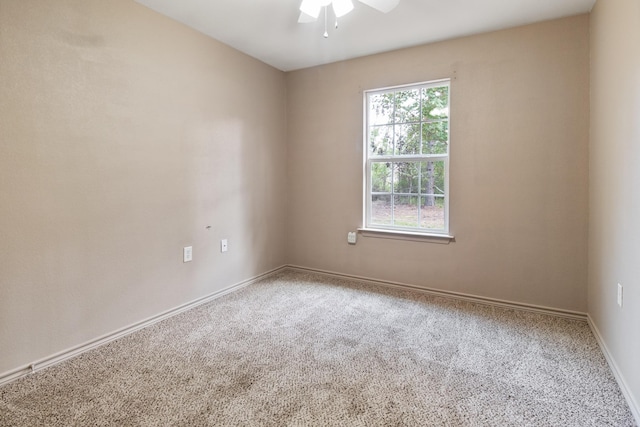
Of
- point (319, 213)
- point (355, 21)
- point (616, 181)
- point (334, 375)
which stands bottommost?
point (334, 375)

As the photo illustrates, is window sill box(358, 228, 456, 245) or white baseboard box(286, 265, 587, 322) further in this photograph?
window sill box(358, 228, 456, 245)

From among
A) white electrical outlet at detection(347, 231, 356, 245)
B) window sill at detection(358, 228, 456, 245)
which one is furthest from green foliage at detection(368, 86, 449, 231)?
white electrical outlet at detection(347, 231, 356, 245)

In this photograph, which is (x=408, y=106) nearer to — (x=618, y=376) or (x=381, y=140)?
(x=381, y=140)

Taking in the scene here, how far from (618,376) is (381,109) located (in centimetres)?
276

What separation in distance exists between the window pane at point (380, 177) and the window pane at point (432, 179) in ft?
1.16

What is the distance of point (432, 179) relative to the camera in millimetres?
3260

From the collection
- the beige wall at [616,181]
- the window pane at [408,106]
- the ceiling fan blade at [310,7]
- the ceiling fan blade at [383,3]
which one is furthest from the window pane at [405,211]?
the ceiling fan blade at [310,7]

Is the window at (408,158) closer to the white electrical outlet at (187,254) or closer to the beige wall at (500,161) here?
the beige wall at (500,161)

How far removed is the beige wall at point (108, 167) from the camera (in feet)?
6.13

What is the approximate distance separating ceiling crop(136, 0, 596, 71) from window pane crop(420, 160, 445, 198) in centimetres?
113

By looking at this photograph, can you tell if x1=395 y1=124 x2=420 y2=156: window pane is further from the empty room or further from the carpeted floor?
the carpeted floor

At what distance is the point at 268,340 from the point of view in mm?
2311

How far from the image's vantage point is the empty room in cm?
176

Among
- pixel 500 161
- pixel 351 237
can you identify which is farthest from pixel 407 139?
pixel 351 237
